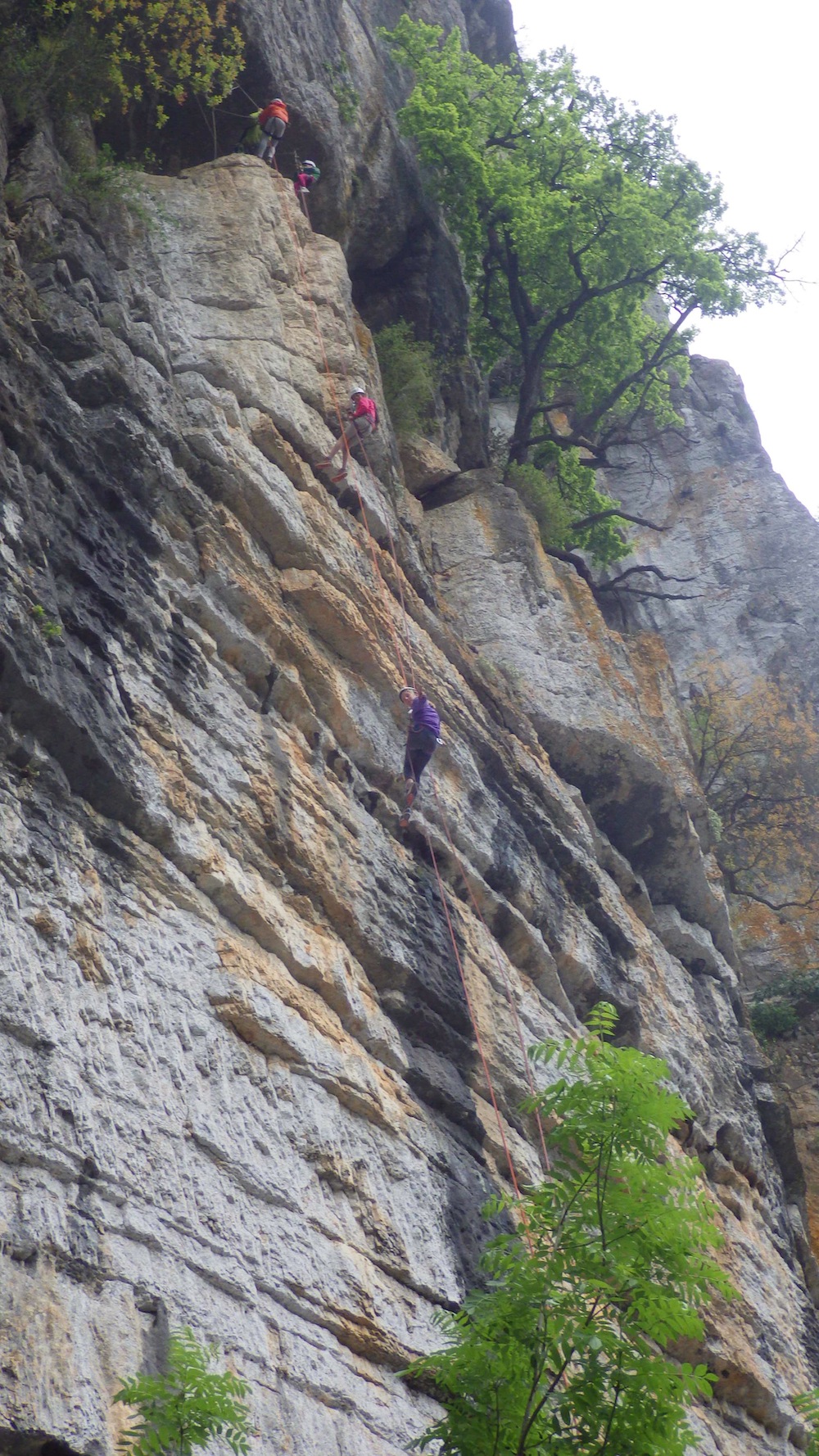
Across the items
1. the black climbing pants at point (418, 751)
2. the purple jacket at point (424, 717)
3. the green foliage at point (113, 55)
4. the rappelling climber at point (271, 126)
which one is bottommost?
the black climbing pants at point (418, 751)

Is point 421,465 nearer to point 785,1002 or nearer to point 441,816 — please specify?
point 441,816

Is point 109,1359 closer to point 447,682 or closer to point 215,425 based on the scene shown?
point 215,425

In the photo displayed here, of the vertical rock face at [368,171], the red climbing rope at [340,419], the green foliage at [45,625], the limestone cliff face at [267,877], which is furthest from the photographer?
→ the vertical rock face at [368,171]

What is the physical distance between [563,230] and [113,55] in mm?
9963

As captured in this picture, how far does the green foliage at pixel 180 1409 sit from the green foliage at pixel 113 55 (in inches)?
395

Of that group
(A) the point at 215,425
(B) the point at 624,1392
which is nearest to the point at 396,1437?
(B) the point at 624,1392

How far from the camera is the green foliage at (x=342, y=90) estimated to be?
1680 centimetres

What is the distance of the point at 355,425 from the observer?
42.9 ft

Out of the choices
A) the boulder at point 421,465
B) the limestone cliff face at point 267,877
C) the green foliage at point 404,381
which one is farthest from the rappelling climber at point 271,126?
the boulder at point 421,465

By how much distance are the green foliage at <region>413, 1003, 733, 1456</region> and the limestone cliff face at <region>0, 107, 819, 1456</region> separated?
101 centimetres

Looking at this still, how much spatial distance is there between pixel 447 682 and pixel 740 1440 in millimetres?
7173

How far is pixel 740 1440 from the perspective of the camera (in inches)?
480

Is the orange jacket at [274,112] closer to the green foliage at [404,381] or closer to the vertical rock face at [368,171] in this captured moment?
the vertical rock face at [368,171]

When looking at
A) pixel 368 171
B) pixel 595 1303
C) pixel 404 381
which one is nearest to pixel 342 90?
pixel 368 171
